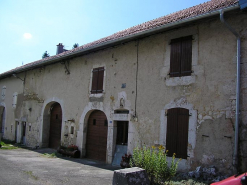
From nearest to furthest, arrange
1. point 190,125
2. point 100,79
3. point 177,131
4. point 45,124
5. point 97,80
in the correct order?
point 190,125, point 177,131, point 100,79, point 97,80, point 45,124

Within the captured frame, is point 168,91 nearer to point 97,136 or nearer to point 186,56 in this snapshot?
point 186,56

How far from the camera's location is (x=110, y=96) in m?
9.64

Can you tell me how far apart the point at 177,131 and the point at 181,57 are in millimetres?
2124

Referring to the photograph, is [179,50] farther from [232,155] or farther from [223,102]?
[232,155]

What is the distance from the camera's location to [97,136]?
1038 centimetres

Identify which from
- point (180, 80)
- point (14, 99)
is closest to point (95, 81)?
point (180, 80)

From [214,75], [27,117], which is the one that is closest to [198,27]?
[214,75]

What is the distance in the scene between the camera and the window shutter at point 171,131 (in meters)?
7.36

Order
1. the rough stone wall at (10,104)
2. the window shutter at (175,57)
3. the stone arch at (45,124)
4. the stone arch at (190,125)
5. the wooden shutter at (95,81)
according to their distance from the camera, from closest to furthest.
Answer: the stone arch at (190,125) → the window shutter at (175,57) → the wooden shutter at (95,81) → the stone arch at (45,124) → the rough stone wall at (10,104)

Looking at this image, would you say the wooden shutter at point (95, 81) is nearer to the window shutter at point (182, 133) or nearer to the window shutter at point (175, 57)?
the window shutter at point (175, 57)

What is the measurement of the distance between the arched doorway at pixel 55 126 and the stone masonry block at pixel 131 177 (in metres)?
8.36

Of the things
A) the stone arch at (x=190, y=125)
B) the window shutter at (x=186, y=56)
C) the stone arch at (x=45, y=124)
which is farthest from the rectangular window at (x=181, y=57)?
the stone arch at (x=45, y=124)

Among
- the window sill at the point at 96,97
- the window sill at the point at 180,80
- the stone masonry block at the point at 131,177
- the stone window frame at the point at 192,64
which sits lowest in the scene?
the stone masonry block at the point at 131,177

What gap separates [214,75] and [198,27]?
148 centimetres
